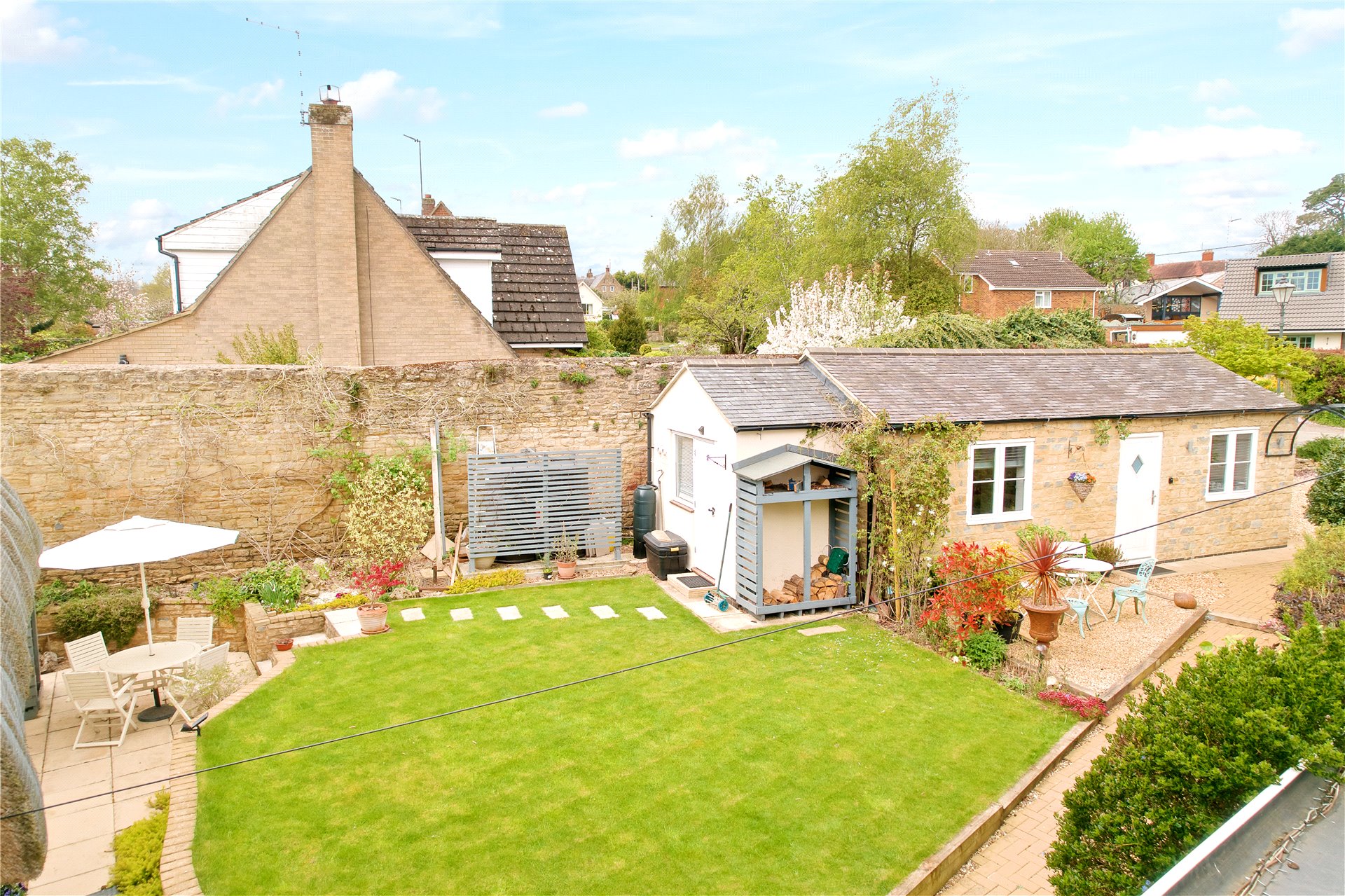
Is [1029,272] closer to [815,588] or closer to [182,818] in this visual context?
[815,588]

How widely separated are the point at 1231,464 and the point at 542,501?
1360 cm

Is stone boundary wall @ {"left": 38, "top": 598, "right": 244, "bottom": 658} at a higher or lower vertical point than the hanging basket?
lower

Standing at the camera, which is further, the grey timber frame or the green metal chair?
the grey timber frame

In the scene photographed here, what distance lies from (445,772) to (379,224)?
44.1ft

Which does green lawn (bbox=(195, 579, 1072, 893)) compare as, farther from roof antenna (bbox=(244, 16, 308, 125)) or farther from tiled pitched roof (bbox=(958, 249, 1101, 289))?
tiled pitched roof (bbox=(958, 249, 1101, 289))

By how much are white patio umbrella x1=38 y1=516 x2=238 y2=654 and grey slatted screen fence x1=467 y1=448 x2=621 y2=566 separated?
16.0 ft

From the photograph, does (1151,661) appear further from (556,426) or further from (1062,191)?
(1062,191)

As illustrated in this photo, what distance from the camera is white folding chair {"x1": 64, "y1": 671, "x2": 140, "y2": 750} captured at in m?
8.14

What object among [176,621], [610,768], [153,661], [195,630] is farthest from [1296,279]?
[153,661]

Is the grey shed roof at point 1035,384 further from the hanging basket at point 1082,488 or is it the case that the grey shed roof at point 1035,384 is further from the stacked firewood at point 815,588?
the stacked firewood at point 815,588

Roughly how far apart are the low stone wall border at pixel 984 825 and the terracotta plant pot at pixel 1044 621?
976 mm

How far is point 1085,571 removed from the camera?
11000 mm

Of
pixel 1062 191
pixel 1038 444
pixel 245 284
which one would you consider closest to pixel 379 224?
pixel 245 284

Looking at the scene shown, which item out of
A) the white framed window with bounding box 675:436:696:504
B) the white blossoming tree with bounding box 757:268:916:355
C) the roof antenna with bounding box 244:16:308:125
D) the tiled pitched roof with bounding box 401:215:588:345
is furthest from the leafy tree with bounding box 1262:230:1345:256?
the roof antenna with bounding box 244:16:308:125
